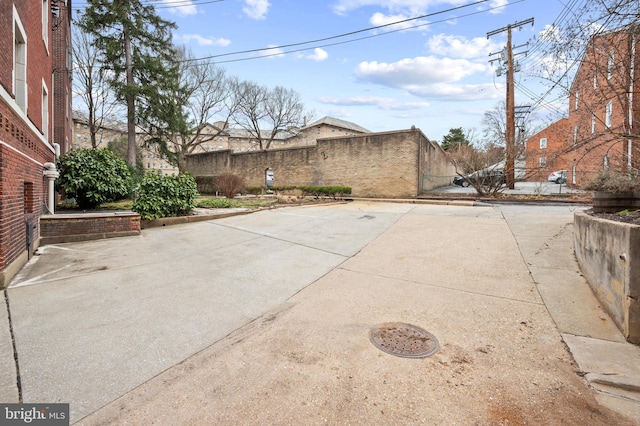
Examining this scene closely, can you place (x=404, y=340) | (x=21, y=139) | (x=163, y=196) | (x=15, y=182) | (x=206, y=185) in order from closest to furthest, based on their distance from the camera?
1. (x=404, y=340)
2. (x=15, y=182)
3. (x=21, y=139)
4. (x=163, y=196)
5. (x=206, y=185)

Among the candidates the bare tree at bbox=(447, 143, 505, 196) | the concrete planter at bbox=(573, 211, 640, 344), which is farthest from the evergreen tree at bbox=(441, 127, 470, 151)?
the concrete planter at bbox=(573, 211, 640, 344)

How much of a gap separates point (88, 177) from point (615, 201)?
13.2m

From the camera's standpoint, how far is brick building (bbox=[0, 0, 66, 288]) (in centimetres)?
422

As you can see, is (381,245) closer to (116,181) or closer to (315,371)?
(315,371)

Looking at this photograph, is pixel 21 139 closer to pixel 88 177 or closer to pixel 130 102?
pixel 88 177

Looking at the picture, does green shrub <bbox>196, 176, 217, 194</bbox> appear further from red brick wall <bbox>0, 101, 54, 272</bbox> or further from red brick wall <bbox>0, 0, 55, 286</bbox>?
red brick wall <bbox>0, 101, 54, 272</bbox>

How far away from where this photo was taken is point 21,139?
17.2ft

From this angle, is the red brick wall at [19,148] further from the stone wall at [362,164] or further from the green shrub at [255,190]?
the stone wall at [362,164]

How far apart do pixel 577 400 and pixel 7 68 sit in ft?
30.2

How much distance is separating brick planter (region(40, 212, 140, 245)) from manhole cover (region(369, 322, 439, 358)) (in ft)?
24.0

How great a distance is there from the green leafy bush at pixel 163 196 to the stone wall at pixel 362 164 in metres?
11.4

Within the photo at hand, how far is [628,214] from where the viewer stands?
438 cm

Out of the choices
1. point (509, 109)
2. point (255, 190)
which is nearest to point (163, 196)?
point (255, 190)

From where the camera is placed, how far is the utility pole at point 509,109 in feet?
48.7
